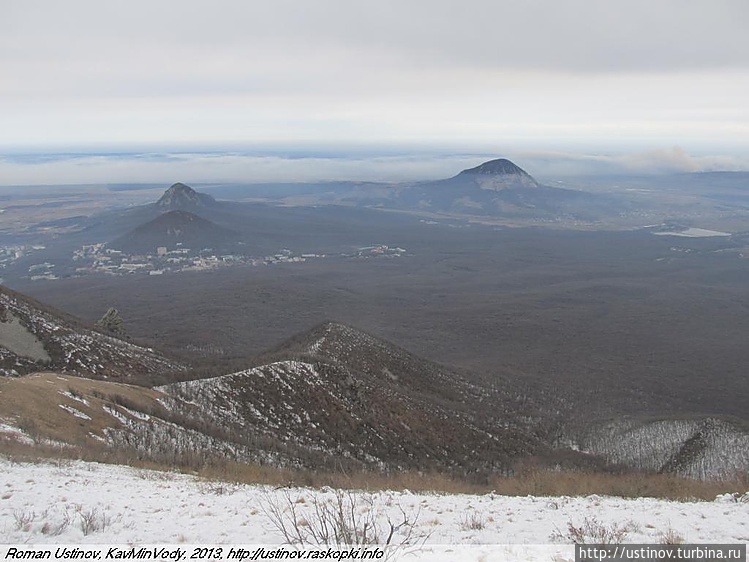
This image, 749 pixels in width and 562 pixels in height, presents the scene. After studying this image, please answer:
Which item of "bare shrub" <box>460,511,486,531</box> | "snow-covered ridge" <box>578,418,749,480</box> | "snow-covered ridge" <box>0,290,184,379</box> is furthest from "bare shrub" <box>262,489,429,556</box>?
"snow-covered ridge" <box>578,418,749,480</box>

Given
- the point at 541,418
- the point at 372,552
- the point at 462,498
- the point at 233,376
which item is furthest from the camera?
the point at 541,418

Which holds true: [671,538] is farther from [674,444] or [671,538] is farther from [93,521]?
[674,444]

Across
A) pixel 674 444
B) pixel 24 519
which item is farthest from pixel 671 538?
pixel 674 444

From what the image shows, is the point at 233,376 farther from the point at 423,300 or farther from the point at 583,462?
the point at 423,300

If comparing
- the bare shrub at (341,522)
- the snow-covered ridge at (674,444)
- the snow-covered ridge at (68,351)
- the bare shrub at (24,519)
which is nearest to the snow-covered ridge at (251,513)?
the bare shrub at (24,519)

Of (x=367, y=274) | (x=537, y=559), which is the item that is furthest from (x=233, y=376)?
(x=367, y=274)

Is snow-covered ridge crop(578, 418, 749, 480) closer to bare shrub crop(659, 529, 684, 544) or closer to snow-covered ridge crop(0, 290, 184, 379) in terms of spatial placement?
bare shrub crop(659, 529, 684, 544)

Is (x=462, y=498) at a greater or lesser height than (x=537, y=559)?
lesser
